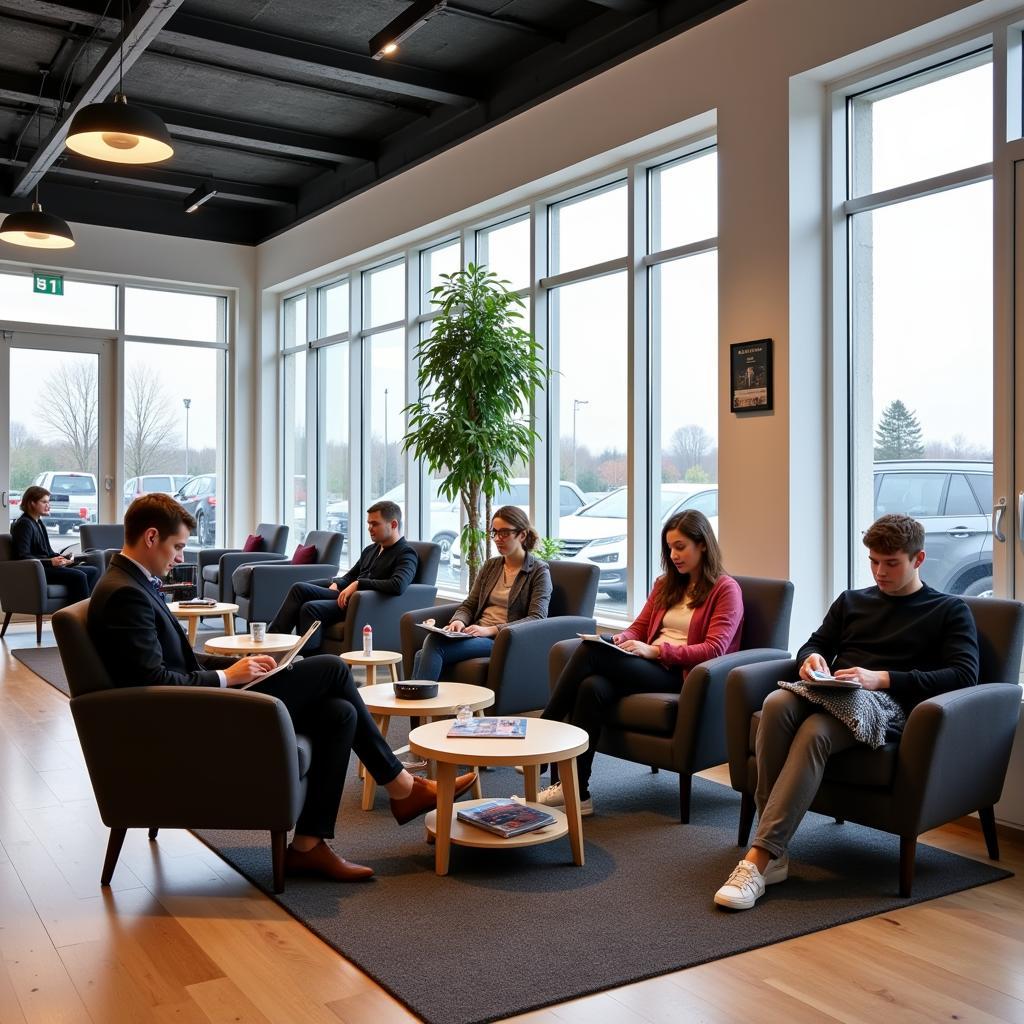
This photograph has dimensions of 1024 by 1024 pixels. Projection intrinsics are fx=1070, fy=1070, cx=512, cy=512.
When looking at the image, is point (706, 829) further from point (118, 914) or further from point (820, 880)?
point (118, 914)

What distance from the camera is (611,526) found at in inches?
261

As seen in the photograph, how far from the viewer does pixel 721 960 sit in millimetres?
2809

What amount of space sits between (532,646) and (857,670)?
1816 millimetres

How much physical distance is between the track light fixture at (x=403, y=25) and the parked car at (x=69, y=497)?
5.98 meters

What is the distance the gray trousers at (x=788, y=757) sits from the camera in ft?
10.8

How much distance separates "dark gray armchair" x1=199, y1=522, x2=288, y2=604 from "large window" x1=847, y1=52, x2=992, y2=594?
5.53 meters

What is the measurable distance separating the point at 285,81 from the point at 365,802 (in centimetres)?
516

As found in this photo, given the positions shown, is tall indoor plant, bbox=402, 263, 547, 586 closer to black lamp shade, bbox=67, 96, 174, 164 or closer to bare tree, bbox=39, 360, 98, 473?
black lamp shade, bbox=67, 96, 174, 164

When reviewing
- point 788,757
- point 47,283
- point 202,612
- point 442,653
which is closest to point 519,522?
point 442,653

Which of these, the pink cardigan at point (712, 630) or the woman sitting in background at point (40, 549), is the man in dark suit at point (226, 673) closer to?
the pink cardigan at point (712, 630)

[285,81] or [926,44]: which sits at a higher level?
[285,81]

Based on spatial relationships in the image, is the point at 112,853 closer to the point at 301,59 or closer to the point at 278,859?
the point at 278,859

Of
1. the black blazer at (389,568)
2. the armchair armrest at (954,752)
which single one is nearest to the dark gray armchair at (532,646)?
the black blazer at (389,568)

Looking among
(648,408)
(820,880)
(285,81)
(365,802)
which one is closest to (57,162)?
(285,81)
